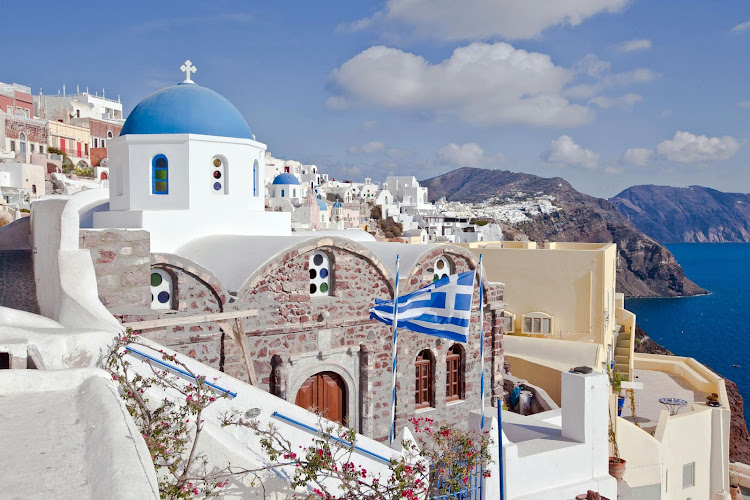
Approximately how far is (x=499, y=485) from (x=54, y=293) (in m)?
4.68

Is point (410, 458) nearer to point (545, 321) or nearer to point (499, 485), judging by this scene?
point (499, 485)

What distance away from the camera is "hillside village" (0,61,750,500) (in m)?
3.37

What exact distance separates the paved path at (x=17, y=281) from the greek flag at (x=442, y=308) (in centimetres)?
427

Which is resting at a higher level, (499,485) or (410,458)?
(410,458)

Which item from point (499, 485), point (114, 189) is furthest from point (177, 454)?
Result: point (114, 189)

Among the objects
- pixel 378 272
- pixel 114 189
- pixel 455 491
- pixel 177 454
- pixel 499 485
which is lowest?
pixel 499 485

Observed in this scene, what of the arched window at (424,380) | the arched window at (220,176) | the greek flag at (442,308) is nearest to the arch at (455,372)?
the arched window at (424,380)

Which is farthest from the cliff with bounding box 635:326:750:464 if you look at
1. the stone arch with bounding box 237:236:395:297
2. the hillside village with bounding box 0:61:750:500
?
the stone arch with bounding box 237:236:395:297

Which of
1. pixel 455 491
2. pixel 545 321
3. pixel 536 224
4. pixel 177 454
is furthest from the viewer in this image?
pixel 536 224

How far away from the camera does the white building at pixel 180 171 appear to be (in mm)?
10023

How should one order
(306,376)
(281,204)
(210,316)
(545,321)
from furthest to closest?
(281,204) < (545,321) < (306,376) < (210,316)

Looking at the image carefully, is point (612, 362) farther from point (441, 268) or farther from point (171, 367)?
point (171, 367)

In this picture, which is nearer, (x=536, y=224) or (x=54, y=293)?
(x=54, y=293)

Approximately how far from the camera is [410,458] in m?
5.21
